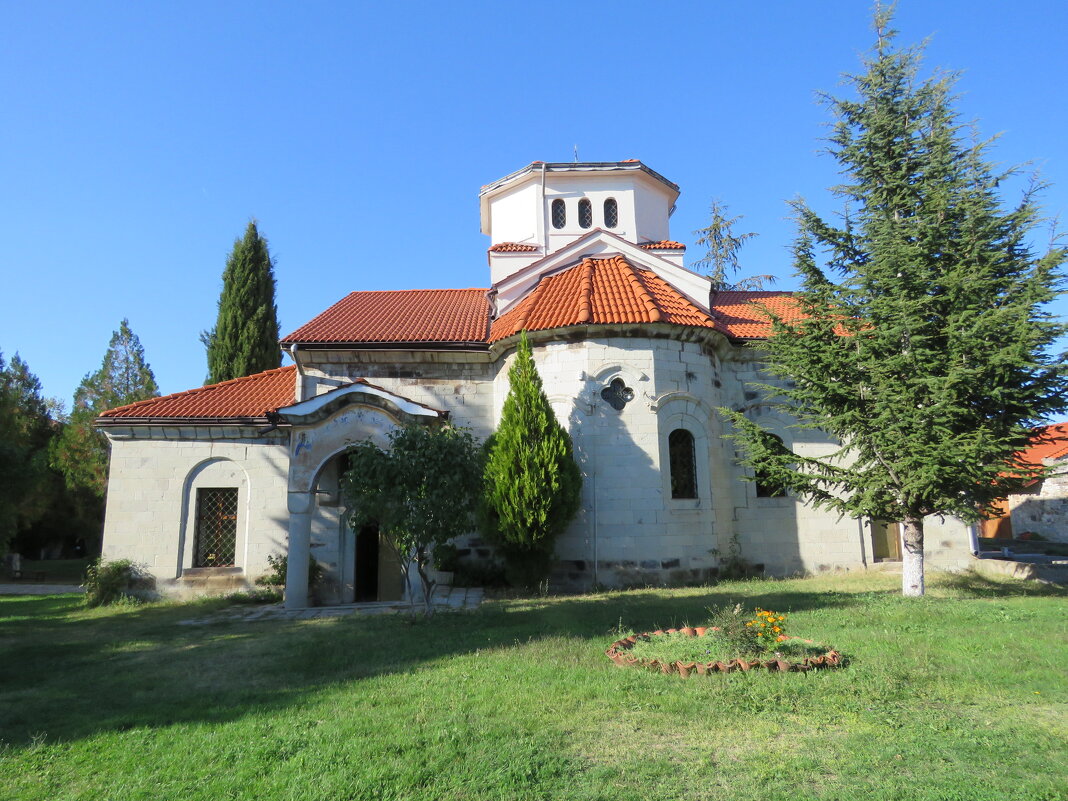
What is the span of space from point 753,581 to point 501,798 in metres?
11.0

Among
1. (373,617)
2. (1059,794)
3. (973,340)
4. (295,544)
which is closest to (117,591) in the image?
(295,544)

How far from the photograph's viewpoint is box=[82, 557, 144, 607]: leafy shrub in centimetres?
1355

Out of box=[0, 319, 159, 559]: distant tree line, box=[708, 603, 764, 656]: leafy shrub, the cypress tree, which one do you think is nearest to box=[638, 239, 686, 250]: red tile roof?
the cypress tree

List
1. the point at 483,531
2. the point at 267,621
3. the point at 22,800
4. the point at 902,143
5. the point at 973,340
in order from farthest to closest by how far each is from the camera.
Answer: the point at 483,531 < the point at 902,143 < the point at 267,621 < the point at 973,340 < the point at 22,800

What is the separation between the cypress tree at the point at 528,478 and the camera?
39.9 feet

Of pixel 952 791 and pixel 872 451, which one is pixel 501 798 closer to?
pixel 952 791

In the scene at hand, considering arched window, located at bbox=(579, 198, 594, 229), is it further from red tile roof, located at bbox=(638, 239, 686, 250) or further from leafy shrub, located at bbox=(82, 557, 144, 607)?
leafy shrub, located at bbox=(82, 557, 144, 607)

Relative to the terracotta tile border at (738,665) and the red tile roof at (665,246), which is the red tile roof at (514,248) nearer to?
the red tile roof at (665,246)

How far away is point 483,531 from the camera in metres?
12.8

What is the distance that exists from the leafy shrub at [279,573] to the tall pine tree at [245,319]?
11790mm

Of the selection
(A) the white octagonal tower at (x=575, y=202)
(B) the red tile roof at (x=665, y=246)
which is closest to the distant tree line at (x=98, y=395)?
(A) the white octagonal tower at (x=575, y=202)

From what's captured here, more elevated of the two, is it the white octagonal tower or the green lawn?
the white octagonal tower

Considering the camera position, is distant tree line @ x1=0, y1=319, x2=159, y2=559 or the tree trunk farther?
distant tree line @ x1=0, y1=319, x2=159, y2=559

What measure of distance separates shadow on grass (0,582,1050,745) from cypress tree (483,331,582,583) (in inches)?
49.5
